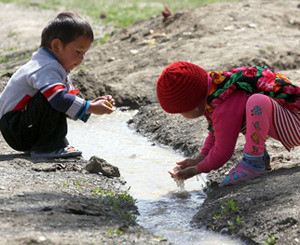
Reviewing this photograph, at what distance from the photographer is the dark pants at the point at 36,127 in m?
4.45

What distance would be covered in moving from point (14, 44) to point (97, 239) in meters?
10.1

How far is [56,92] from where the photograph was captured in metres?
4.27

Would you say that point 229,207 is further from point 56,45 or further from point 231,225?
point 56,45

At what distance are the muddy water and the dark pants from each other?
1.96 ft

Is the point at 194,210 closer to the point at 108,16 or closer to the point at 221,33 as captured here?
the point at 221,33

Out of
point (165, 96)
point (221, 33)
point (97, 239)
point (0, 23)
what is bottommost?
point (0, 23)

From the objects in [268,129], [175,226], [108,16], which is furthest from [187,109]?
[108,16]

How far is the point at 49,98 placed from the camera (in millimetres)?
4277

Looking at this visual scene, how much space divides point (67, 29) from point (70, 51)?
18cm

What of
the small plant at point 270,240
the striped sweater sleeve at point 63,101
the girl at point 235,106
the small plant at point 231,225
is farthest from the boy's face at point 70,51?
the small plant at point 270,240

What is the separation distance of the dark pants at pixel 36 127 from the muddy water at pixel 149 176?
0.60m

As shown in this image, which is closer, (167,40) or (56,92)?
(56,92)

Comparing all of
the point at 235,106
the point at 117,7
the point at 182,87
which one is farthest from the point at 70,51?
the point at 117,7

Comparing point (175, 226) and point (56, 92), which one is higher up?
point (56, 92)
